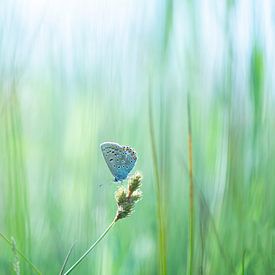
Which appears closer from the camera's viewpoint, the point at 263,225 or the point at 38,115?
the point at 263,225

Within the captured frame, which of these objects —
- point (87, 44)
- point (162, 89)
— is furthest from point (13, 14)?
point (162, 89)

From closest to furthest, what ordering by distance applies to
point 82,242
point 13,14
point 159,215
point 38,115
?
point 159,215 → point 82,242 → point 13,14 → point 38,115

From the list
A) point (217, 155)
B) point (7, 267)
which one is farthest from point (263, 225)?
point (7, 267)

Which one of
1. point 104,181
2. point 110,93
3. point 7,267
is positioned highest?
point 110,93

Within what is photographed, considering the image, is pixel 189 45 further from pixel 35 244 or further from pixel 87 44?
pixel 35 244

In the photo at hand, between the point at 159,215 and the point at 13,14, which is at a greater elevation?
the point at 13,14

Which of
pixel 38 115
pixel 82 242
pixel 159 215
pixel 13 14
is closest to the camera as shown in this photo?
pixel 159 215
